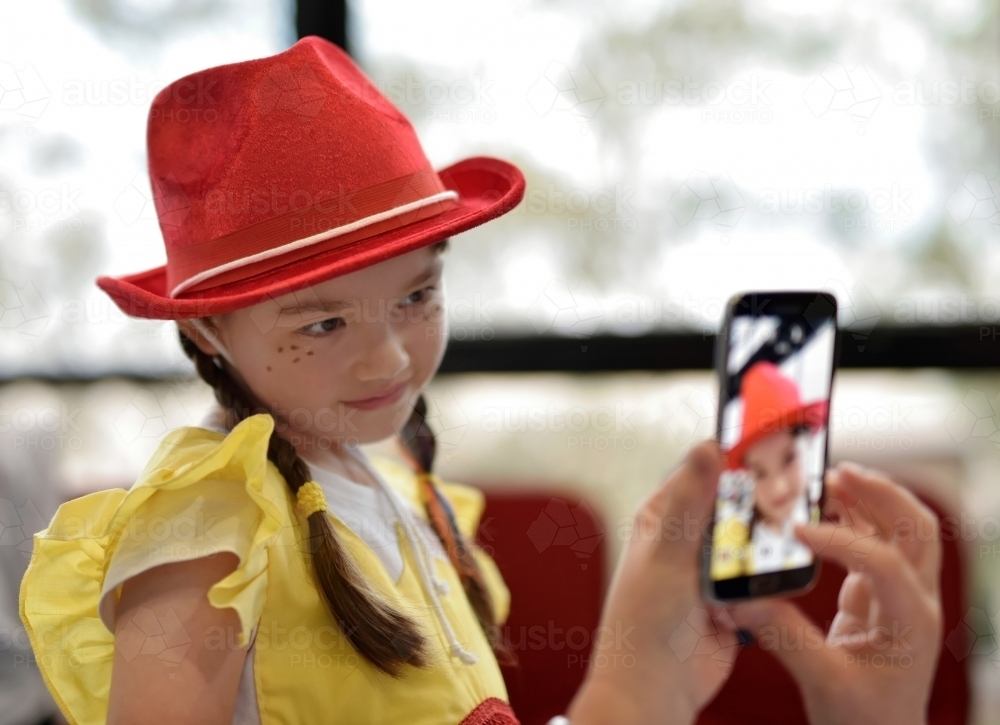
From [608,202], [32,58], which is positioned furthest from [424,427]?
[608,202]

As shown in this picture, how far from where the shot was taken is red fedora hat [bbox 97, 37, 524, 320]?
0.40 meters

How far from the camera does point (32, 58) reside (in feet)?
1.82

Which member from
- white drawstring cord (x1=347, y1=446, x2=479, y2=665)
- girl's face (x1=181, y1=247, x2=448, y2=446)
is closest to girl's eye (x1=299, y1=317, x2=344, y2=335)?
girl's face (x1=181, y1=247, x2=448, y2=446)

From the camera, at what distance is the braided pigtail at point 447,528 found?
530mm

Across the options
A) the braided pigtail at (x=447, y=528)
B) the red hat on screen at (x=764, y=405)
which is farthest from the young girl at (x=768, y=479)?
the braided pigtail at (x=447, y=528)

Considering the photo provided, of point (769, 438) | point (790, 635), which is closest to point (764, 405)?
point (769, 438)

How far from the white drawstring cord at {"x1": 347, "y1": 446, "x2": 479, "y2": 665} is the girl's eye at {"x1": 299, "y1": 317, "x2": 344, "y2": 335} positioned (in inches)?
4.0

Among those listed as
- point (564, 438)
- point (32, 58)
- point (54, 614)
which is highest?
point (32, 58)

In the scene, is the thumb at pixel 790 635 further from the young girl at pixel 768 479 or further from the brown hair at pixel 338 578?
the brown hair at pixel 338 578

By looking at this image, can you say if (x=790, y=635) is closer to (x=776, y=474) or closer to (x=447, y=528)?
(x=776, y=474)

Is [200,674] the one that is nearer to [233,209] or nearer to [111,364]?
[233,209]

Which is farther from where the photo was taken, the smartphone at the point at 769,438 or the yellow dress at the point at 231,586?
the smartphone at the point at 769,438

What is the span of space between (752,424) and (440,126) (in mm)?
523

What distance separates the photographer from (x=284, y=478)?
1.40 feet
